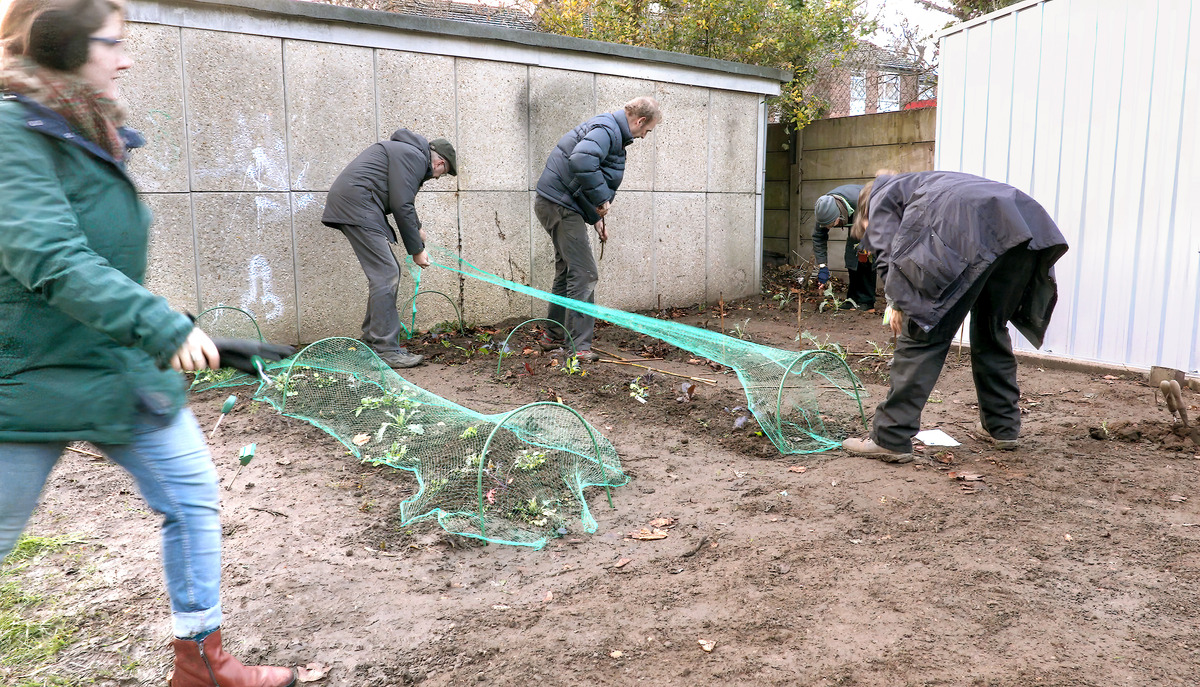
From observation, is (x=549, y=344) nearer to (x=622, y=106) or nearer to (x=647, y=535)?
(x=622, y=106)

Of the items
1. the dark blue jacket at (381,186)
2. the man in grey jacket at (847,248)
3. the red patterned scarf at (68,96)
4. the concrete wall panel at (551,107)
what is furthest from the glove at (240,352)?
the man in grey jacket at (847,248)

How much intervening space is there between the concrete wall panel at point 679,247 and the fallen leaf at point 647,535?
18.4 ft

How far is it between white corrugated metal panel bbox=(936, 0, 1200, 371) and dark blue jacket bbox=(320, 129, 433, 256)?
4.36 meters

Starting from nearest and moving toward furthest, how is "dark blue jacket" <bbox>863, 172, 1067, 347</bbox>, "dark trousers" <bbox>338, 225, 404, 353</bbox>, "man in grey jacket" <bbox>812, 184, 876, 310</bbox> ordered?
"dark blue jacket" <bbox>863, 172, 1067, 347</bbox> → "dark trousers" <bbox>338, 225, 404, 353</bbox> → "man in grey jacket" <bbox>812, 184, 876, 310</bbox>

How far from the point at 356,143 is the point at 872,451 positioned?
4.69m

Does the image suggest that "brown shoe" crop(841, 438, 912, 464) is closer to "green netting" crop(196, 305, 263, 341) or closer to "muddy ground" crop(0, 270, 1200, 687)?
"muddy ground" crop(0, 270, 1200, 687)

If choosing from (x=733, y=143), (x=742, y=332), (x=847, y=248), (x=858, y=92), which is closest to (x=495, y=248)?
(x=742, y=332)

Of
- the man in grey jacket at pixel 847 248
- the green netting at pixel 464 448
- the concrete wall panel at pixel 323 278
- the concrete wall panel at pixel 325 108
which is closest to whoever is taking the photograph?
the green netting at pixel 464 448

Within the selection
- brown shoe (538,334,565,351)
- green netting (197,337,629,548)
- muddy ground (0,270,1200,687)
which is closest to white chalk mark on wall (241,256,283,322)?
green netting (197,337,629,548)

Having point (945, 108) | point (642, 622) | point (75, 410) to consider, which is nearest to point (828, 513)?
point (642, 622)

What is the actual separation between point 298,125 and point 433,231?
1363mm

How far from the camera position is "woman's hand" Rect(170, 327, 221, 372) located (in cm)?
178

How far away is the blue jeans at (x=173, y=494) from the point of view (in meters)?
1.80

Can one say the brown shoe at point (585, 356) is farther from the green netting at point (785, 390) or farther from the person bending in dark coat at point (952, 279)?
the person bending in dark coat at point (952, 279)
